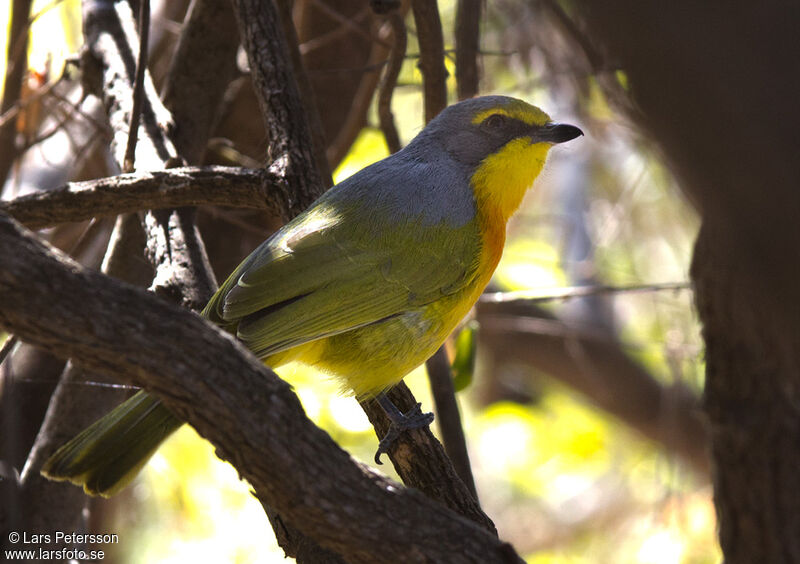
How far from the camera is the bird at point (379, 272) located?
256 centimetres

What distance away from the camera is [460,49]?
Result: 4180mm

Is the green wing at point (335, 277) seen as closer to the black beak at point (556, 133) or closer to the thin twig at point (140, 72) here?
the black beak at point (556, 133)

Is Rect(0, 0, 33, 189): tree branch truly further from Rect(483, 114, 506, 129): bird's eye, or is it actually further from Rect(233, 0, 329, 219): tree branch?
Rect(483, 114, 506, 129): bird's eye

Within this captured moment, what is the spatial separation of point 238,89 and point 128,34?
80cm

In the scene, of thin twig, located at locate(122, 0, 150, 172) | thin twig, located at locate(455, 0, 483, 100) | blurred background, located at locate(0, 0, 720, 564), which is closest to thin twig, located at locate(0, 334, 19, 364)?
blurred background, located at locate(0, 0, 720, 564)

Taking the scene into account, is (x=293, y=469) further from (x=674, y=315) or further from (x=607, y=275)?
(x=607, y=275)

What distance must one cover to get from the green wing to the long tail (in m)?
0.40

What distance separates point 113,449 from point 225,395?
86 centimetres

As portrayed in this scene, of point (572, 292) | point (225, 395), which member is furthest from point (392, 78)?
point (225, 395)

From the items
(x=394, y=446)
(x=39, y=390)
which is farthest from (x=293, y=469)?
(x=39, y=390)

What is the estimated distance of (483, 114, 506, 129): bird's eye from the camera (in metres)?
3.58

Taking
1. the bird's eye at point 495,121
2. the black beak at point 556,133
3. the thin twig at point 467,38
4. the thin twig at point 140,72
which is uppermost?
the thin twig at point 467,38

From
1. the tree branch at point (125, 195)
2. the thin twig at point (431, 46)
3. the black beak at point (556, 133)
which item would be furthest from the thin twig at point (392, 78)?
the tree branch at point (125, 195)

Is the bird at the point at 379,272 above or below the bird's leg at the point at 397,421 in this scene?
above
